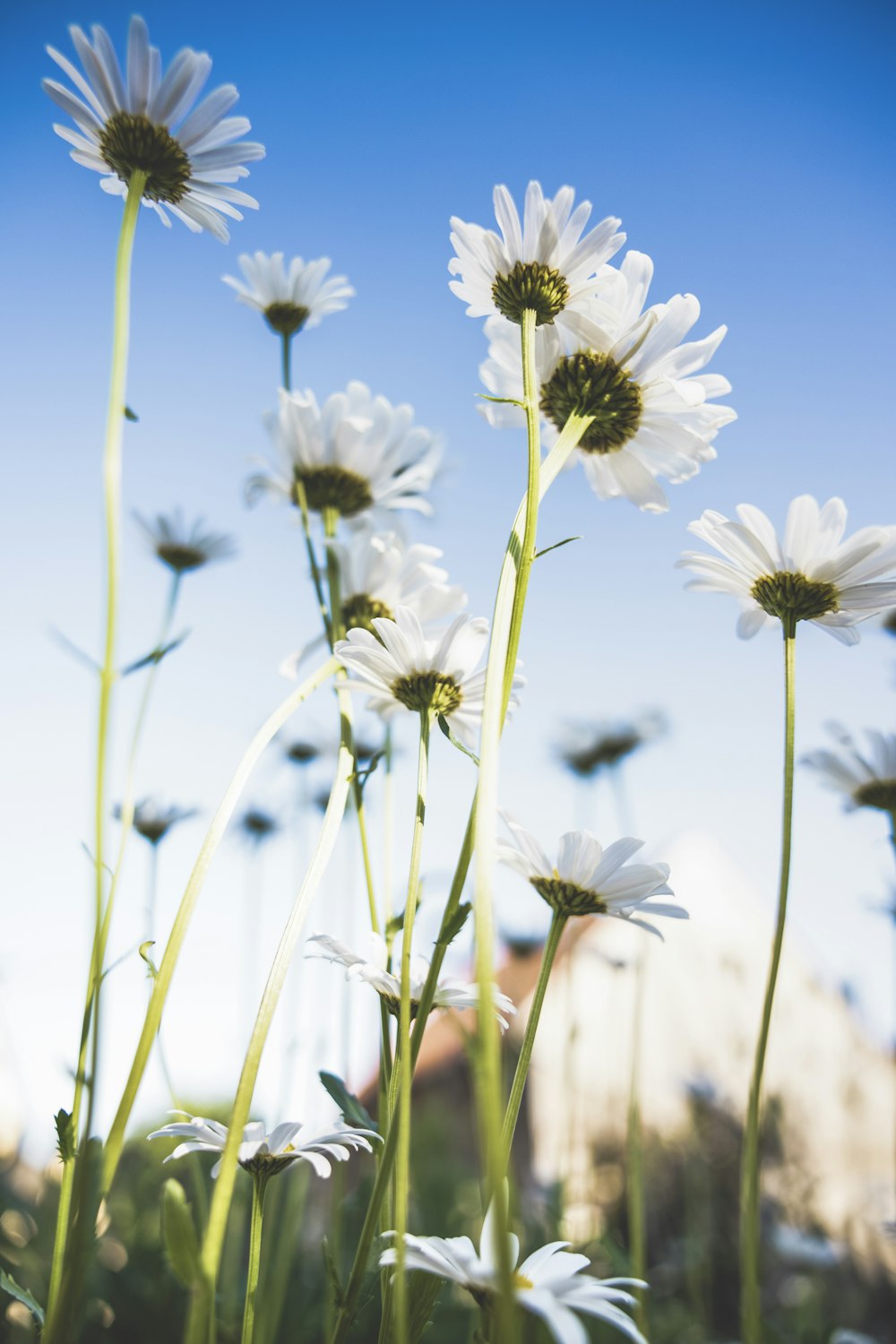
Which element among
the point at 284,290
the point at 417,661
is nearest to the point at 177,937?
the point at 417,661

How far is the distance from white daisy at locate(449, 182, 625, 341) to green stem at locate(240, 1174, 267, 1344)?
0.66 meters

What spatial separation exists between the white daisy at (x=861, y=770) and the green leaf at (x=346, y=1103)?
0.80 meters

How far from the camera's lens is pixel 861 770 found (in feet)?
3.89

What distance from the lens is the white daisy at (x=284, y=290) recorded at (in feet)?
3.36

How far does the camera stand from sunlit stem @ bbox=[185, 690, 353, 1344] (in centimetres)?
45

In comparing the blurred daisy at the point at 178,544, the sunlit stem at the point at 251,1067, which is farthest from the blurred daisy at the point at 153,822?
the sunlit stem at the point at 251,1067

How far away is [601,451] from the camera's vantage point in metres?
0.78

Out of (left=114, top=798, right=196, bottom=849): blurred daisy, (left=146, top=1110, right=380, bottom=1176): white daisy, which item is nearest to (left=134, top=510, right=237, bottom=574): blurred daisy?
(left=114, top=798, right=196, bottom=849): blurred daisy

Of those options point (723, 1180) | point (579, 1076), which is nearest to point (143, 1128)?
point (579, 1076)

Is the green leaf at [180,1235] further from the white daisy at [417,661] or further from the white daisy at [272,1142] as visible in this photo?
the white daisy at [417,661]

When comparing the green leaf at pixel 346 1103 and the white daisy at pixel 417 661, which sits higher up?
the white daisy at pixel 417 661

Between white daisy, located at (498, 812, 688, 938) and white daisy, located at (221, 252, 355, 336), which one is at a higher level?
white daisy, located at (221, 252, 355, 336)

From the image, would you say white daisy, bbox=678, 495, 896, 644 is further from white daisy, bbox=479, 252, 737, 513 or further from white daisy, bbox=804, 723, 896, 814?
white daisy, bbox=804, 723, 896, 814

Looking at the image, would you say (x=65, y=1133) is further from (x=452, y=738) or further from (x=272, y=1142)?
(x=452, y=738)
